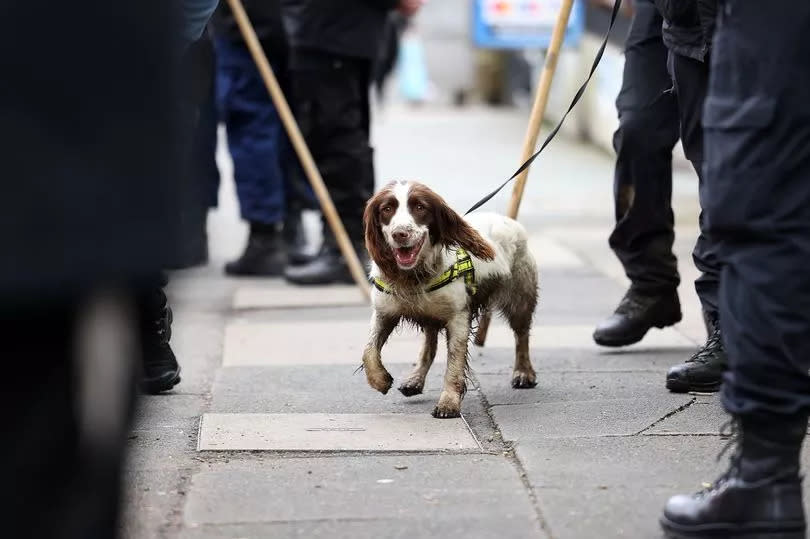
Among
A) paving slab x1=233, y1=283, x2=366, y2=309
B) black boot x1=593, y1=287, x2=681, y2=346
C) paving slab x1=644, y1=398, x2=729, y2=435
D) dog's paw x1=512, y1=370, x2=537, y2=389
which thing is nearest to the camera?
paving slab x1=644, y1=398, x2=729, y2=435

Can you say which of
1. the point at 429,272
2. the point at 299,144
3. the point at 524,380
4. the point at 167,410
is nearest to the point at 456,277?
the point at 429,272

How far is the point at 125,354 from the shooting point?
2264mm

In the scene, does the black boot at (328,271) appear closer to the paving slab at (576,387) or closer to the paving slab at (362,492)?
the paving slab at (576,387)

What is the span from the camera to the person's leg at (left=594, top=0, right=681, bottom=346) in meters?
4.99

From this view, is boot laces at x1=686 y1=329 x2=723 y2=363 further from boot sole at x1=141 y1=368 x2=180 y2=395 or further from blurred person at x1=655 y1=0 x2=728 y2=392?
boot sole at x1=141 y1=368 x2=180 y2=395

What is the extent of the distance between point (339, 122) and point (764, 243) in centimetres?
409

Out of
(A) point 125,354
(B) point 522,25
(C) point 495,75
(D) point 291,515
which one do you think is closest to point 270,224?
(D) point 291,515

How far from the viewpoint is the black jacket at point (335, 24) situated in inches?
258

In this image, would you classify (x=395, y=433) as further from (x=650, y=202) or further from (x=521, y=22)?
(x=521, y=22)

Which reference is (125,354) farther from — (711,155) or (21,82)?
(711,155)

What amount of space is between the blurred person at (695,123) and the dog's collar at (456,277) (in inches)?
27.6

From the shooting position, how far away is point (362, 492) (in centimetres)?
340

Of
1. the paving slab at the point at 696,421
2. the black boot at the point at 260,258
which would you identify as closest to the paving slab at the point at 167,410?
the paving slab at the point at 696,421

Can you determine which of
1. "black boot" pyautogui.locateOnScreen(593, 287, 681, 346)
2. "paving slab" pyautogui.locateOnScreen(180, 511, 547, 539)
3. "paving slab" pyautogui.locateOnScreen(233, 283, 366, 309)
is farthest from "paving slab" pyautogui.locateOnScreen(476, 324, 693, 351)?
"paving slab" pyautogui.locateOnScreen(180, 511, 547, 539)
